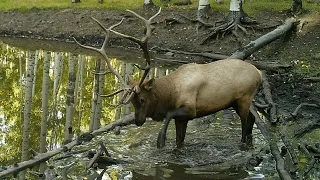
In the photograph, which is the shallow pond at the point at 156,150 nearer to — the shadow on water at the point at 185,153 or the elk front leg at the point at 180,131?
the shadow on water at the point at 185,153

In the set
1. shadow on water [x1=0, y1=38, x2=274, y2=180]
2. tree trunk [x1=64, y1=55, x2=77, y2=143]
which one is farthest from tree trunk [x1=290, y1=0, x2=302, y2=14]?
shadow on water [x1=0, y1=38, x2=274, y2=180]

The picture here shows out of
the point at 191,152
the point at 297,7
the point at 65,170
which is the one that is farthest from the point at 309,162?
the point at 297,7

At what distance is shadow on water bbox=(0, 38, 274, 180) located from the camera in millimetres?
7852

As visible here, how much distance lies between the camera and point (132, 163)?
27.0 ft

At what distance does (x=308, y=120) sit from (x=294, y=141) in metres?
1.68

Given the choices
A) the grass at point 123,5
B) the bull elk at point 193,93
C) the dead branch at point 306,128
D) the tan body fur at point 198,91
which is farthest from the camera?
the grass at point 123,5

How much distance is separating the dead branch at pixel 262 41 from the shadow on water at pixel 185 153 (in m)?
4.52

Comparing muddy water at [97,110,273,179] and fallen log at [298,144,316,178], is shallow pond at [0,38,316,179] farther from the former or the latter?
fallen log at [298,144,316,178]

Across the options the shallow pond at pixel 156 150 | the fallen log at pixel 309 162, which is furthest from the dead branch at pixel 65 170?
the fallen log at pixel 309 162

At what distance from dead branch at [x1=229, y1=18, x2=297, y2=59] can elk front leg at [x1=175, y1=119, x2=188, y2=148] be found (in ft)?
20.3

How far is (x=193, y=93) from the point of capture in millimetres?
8578

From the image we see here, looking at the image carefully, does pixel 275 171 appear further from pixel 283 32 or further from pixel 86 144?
pixel 283 32

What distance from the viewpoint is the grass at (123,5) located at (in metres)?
24.6

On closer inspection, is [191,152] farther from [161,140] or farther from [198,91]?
[198,91]
